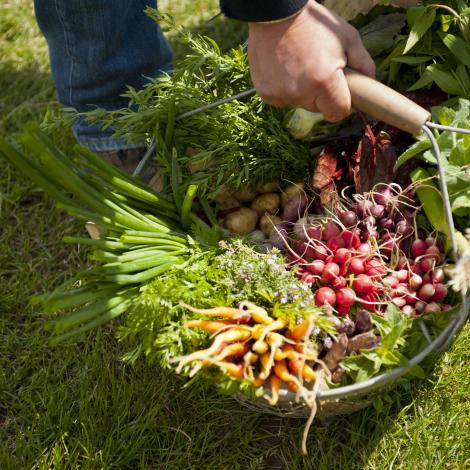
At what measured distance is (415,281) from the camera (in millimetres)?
1551

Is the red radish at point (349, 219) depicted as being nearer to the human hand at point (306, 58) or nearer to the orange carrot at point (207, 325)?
the human hand at point (306, 58)

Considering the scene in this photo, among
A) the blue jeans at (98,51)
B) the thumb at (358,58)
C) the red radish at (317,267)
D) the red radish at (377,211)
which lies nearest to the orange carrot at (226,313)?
the red radish at (317,267)

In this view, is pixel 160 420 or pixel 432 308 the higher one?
pixel 432 308

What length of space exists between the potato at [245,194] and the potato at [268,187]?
20mm

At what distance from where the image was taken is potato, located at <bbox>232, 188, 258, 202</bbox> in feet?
6.12

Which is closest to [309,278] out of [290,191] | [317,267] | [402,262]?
[317,267]

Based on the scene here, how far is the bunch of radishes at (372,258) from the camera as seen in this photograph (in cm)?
154

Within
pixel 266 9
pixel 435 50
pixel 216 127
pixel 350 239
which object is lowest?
pixel 350 239

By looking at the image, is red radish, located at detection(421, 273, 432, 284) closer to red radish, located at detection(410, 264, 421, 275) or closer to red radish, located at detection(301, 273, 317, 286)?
red radish, located at detection(410, 264, 421, 275)

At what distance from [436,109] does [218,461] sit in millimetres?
1076

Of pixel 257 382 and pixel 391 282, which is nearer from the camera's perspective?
pixel 257 382

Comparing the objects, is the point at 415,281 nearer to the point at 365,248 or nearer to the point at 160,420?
the point at 365,248

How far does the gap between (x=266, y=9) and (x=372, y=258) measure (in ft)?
2.17

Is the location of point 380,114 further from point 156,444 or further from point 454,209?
point 156,444
